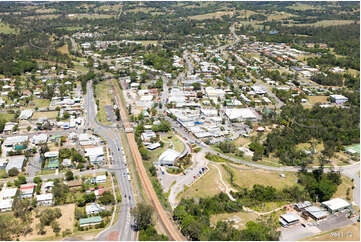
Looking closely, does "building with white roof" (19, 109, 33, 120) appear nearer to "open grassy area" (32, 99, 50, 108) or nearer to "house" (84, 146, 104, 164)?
"open grassy area" (32, 99, 50, 108)

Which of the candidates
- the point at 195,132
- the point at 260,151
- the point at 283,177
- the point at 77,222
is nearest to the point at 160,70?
the point at 195,132

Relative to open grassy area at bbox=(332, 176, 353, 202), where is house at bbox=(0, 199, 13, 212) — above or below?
above

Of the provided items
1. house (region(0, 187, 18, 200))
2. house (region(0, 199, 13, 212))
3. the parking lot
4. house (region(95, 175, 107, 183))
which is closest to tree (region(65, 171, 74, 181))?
house (region(95, 175, 107, 183))

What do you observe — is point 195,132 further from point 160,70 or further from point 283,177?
point 160,70

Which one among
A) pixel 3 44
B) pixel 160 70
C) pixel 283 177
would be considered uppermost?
pixel 3 44

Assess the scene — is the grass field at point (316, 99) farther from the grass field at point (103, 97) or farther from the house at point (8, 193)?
the house at point (8, 193)

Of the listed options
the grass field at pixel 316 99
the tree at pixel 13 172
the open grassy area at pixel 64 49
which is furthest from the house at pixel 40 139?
the open grassy area at pixel 64 49
